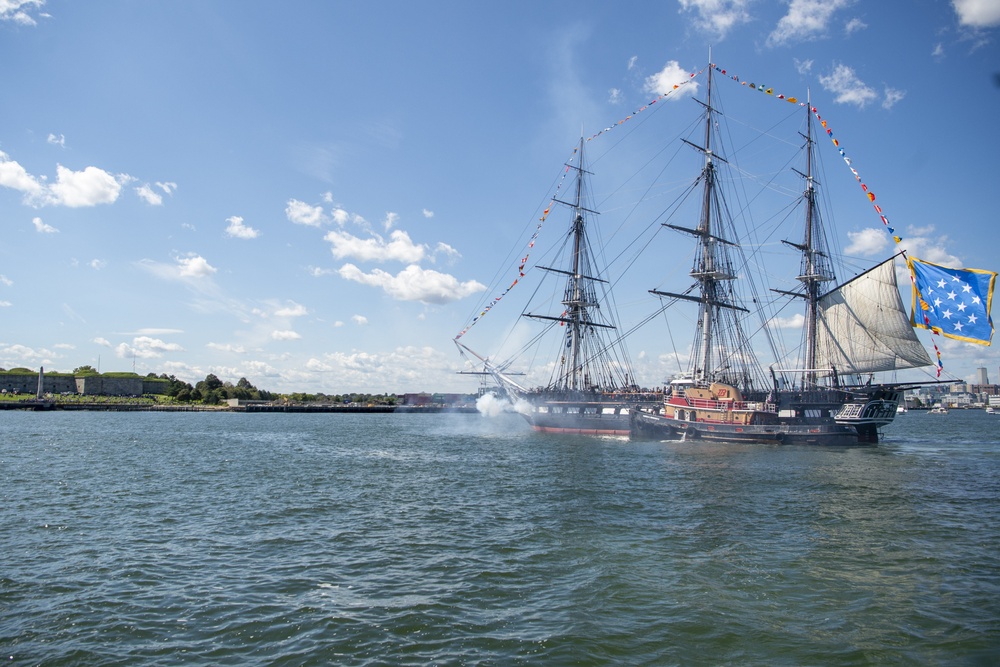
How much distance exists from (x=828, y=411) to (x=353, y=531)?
5514 cm

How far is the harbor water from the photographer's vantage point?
10742mm

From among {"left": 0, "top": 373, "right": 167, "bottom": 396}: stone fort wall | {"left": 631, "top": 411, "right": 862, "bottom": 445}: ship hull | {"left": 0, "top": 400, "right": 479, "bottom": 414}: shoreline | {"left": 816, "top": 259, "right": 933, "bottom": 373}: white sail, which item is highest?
{"left": 816, "top": 259, "right": 933, "bottom": 373}: white sail

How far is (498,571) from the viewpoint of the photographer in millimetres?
14969

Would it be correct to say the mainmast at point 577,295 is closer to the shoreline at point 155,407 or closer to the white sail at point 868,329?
the white sail at point 868,329

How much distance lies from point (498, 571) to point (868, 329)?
227ft

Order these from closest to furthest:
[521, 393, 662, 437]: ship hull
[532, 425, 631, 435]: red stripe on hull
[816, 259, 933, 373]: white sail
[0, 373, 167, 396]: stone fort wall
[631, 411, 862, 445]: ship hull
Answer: [631, 411, 862, 445]: ship hull
[816, 259, 933, 373]: white sail
[532, 425, 631, 435]: red stripe on hull
[521, 393, 662, 437]: ship hull
[0, 373, 167, 396]: stone fort wall

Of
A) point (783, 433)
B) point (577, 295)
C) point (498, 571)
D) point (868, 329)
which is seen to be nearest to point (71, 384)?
point (577, 295)

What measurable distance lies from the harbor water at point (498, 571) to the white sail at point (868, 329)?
1520 inches

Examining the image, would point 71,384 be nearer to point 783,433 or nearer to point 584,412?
point 584,412

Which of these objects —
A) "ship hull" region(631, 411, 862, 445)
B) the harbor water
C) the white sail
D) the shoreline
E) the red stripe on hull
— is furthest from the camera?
the shoreline

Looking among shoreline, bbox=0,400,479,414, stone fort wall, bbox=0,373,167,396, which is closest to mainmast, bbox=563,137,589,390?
shoreline, bbox=0,400,479,414

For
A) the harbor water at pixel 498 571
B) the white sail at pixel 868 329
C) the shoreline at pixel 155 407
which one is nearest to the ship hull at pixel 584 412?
the white sail at pixel 868 329

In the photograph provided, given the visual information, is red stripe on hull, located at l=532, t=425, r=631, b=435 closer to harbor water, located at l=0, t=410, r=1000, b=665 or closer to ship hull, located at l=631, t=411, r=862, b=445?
ship hull, located at l=631, t=411, r=862, b=445

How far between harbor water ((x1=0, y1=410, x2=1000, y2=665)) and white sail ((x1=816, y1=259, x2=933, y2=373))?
1520 inches
